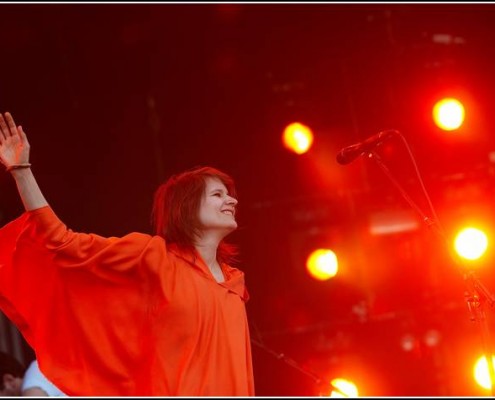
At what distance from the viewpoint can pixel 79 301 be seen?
293 cm

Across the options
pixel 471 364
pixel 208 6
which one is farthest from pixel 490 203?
pixel 208 6

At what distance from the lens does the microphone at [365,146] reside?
330 centimetres

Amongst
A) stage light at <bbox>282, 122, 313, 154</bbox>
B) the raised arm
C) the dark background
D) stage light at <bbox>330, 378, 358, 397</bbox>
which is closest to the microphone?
the raised arm

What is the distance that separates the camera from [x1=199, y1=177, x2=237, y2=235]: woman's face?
3.16 meters

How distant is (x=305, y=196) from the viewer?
19.2 feet

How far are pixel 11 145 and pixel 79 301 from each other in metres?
0.59

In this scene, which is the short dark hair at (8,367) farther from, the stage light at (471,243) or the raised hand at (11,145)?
the stage light at (471,243)

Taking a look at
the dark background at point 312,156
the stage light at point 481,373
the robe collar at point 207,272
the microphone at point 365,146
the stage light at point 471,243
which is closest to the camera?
the robe collar at point 207,272

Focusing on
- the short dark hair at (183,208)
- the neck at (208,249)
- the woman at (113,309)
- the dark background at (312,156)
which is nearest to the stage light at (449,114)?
the dark background at (312,156)

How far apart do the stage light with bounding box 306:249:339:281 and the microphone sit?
250 cm

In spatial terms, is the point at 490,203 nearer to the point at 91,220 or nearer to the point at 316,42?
the point at 316,42

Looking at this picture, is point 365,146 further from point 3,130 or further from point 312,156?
point 312,156

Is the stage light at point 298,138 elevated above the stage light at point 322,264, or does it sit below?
above

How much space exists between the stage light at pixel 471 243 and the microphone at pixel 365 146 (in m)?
2.22
